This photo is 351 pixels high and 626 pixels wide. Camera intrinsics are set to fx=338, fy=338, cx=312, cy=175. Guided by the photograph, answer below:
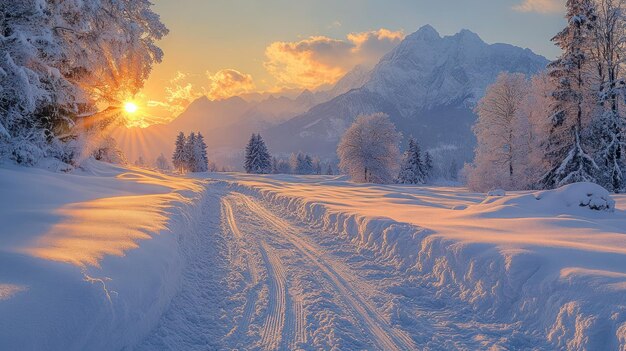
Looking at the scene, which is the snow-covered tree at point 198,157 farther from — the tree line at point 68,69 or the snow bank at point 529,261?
the snow bank at point 529,261

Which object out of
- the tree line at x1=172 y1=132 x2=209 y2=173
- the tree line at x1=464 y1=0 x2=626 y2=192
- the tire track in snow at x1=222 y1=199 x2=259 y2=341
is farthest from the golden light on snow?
the tree line at x1=172 y1=132 x2=209 y2=173

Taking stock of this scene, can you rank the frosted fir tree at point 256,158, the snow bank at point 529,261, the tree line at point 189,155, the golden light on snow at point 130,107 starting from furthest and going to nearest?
the tree line at point 189,155 < the frosted fir tree at point 256,158 < the golden light on snow at point 130,107 < the snow bank at point 529,261

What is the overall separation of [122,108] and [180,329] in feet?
50.4

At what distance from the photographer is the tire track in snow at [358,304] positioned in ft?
15.3

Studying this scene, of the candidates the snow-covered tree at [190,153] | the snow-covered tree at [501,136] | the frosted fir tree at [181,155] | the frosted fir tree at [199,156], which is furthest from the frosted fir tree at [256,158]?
the snow-covered tree at [501,136]

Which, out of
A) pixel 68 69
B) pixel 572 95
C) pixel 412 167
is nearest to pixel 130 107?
pixel 68 69

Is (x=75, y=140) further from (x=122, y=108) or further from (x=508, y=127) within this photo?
(x=508, y=127)

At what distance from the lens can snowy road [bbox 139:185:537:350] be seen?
15.3 feet

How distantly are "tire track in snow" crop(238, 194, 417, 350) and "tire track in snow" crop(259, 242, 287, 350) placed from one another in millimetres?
958

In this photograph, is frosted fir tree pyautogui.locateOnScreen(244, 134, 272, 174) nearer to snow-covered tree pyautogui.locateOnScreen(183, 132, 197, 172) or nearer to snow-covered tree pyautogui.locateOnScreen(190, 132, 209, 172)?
snow-covered tree pyautogui.locateOnScreen(190, 132, 209, 172)

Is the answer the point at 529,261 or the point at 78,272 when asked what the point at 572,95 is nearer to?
the point at 529,261

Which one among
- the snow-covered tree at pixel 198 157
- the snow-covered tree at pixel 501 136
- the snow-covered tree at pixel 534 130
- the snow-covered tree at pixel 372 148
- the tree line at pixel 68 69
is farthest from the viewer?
the snow-covered tree at pixel 198 157

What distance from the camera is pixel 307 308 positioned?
564 centimetres

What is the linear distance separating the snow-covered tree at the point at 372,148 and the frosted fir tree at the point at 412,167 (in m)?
12.1
